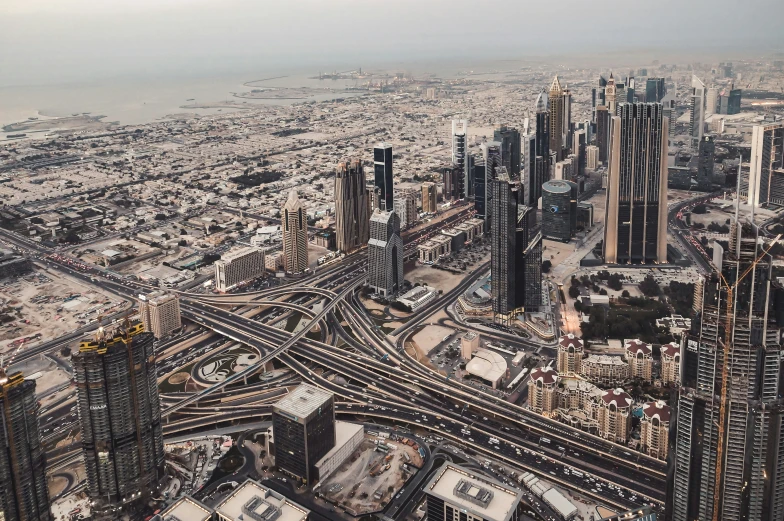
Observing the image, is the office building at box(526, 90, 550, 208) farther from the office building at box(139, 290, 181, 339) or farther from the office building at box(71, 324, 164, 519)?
the office building at box(71, 324, 164, 519)

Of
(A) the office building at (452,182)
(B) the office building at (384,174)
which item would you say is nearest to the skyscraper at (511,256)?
(B) the office building at (384,174)

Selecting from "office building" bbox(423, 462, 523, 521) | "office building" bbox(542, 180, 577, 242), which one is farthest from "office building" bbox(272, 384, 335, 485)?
"office building" bbox(542, 180, 577, 242)

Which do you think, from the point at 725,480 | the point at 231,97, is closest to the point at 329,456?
the point at 725,480

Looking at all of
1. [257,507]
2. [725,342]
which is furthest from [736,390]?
[257,507]

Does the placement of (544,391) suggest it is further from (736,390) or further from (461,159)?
(461,159)

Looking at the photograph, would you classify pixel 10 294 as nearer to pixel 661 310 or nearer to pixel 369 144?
pixel 661 310

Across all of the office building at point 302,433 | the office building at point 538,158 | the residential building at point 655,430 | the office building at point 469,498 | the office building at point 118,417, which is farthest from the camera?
the office building at point 538,158

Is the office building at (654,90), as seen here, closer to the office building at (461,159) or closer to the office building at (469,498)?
the office building at (461,159)
